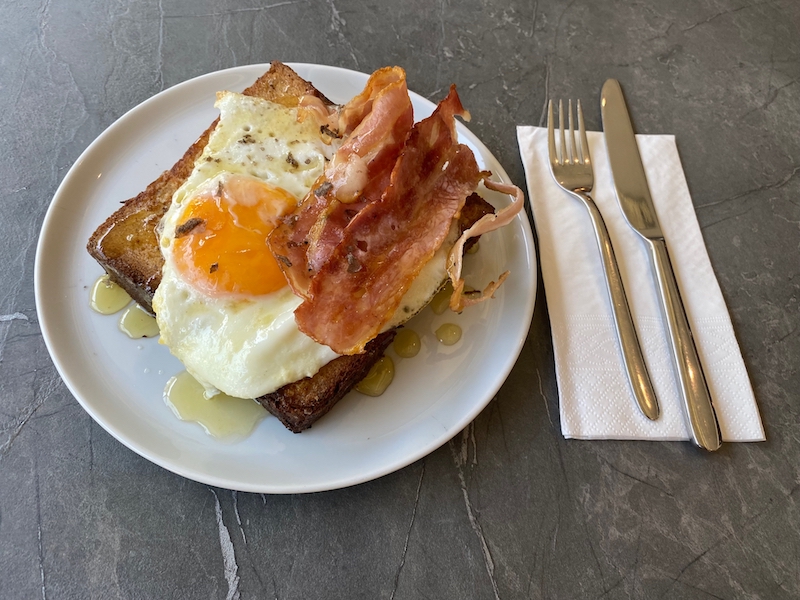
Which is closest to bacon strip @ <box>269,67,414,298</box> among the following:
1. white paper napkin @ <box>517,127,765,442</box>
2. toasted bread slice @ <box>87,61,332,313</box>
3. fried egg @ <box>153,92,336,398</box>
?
fried egg @ <box>153,92,336,398</box>

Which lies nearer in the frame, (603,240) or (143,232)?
(143,232)

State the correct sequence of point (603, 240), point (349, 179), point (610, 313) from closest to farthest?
point (349, 179)
point (610, 313)
point (603, 240)

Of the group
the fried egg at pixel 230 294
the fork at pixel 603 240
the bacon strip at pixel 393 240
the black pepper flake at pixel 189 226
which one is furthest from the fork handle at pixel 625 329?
the black pepper flake at pixel 189 226

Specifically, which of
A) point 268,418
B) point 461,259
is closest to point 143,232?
point 268,418

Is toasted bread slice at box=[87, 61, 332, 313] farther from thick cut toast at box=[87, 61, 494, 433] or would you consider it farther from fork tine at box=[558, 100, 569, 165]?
fork tine at box=[558, 100, 569, 165]

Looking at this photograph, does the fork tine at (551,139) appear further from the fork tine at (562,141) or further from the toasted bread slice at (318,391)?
the toasted bread slice at (318,391)

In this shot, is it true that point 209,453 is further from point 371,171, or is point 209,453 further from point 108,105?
point 108,105

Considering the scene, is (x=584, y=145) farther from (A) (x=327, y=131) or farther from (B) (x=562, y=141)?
(A) (x=327, y=131)
